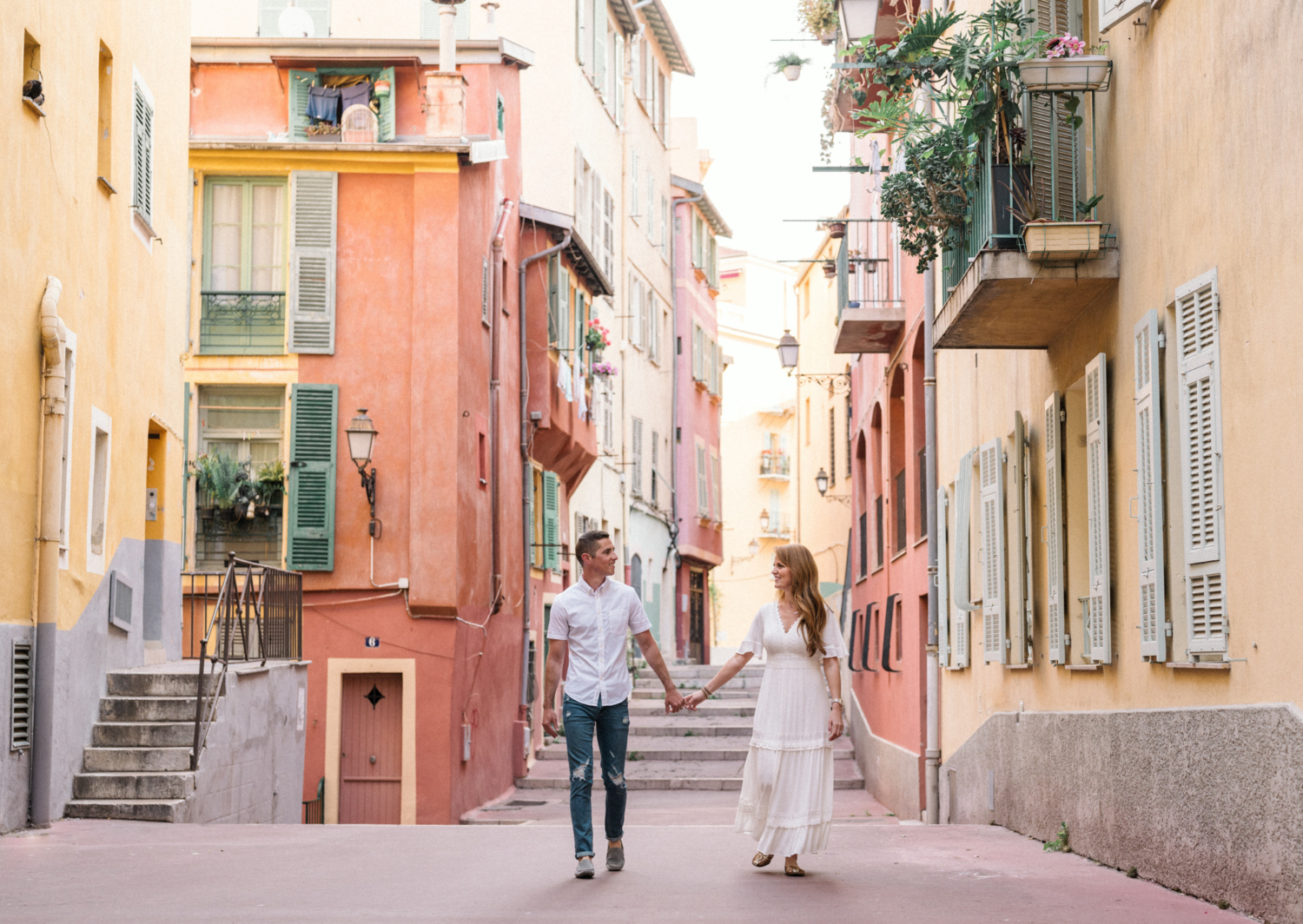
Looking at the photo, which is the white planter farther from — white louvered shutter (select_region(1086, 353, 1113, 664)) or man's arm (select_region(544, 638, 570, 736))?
man's arm (select_region(544, 638, 570, 736))

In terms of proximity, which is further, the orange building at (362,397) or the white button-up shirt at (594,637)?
the orange building at (362,397)

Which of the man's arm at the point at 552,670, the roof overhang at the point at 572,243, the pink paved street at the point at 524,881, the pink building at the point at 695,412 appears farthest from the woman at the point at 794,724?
the pink building at the point at 695,412

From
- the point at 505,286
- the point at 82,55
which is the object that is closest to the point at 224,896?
the point at 82,55

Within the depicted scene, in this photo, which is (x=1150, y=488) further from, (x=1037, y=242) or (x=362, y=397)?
(x=362, y=397)

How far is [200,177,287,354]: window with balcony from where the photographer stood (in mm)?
22703

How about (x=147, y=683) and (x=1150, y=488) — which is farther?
Result: (x=147, y=683)

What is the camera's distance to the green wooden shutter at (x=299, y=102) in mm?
23531

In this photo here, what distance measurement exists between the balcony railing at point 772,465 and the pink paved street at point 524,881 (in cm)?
5093

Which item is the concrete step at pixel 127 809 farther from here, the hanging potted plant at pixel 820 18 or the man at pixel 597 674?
the hanging potted plant at pixel 820 18

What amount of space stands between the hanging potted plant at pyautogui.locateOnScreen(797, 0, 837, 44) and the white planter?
12.1m

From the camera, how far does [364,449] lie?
71.1 ft

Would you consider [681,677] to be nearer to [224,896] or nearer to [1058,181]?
[1058,181]

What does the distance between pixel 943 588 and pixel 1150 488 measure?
28.0ft

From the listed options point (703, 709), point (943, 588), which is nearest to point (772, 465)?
point (703, 709)
